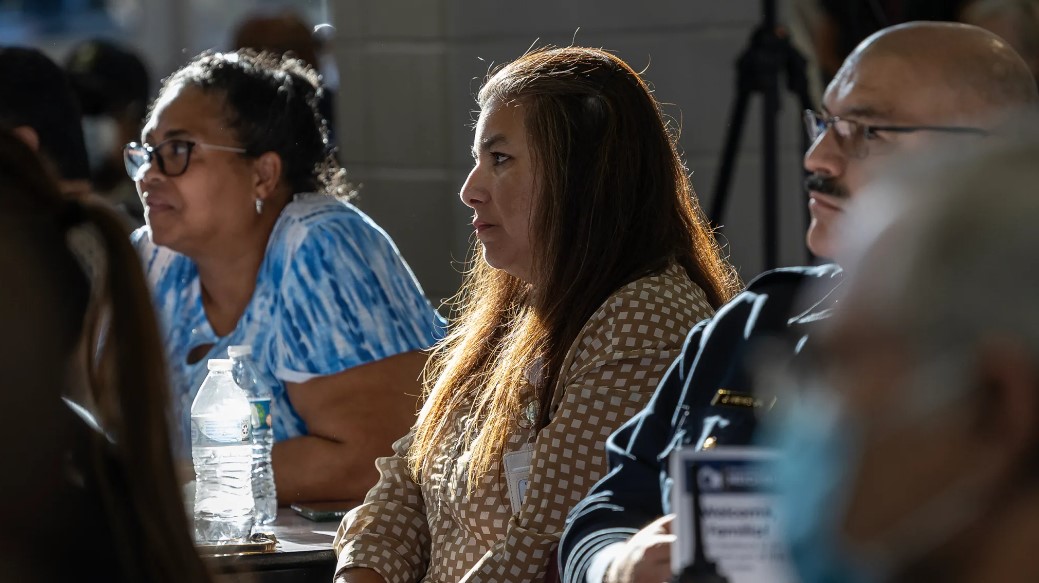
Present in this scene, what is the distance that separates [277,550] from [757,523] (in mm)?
1302

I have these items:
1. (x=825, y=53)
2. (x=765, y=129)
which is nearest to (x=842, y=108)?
(x=765, y=129)

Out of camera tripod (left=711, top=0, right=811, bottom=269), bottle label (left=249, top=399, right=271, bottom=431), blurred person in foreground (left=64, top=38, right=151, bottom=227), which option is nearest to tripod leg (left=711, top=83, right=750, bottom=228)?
camera tripod (left=711, top=0, right=811, bottom=269)

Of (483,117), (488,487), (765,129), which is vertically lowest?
(488,487)

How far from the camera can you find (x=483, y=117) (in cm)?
235

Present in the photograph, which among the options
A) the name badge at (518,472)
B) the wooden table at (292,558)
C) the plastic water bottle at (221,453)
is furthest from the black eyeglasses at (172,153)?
the name badge at (518,472)

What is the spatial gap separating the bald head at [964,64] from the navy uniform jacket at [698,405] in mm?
296

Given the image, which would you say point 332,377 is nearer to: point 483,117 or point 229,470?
point 229,470

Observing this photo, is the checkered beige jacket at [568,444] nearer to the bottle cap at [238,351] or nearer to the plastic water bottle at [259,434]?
the plastic water bottle at [259,434]

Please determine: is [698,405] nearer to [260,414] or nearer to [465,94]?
[260,414]

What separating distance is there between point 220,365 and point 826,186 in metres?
1.30

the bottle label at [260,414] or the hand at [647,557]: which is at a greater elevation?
the hand at [647,557]

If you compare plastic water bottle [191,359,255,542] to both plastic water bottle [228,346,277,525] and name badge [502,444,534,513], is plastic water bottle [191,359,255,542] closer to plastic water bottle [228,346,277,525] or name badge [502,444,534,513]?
plastic water bottle [228,346,277,525]

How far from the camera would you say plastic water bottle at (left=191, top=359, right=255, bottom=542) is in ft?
8.10

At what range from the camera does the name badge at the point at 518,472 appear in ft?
6.83
